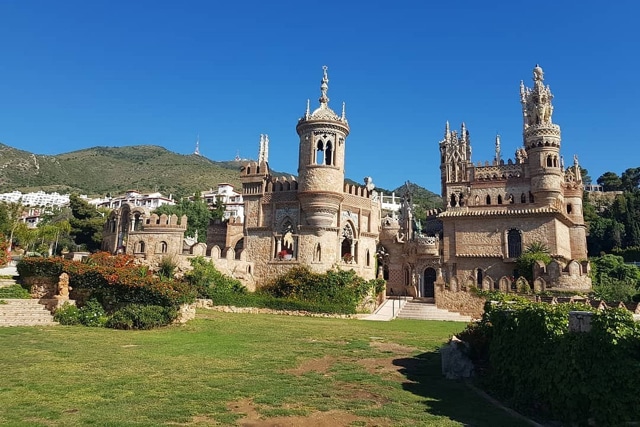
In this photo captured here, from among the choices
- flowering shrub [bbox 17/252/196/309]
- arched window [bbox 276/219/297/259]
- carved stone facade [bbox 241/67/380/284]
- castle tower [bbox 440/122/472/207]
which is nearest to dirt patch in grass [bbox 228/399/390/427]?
flowering shrub [bbox 17/252/196/309]

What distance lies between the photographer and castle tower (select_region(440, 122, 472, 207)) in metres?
51.9

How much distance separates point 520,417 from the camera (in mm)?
8750

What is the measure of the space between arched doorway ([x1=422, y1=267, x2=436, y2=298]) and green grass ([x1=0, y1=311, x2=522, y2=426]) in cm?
2626

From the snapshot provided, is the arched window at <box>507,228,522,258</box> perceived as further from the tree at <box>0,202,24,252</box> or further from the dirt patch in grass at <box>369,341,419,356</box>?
the tree at <box>0,202,24,252</box>

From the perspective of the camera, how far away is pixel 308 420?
8.27m

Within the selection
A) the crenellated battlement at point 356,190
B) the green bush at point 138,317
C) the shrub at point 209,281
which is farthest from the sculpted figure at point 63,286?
the crenellated battlement at point 356,190

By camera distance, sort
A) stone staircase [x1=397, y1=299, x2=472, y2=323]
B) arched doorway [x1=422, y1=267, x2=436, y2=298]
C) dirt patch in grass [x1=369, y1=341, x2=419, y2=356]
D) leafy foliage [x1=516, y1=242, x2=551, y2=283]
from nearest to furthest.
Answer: dirt patch in grass [x1=369, y1=341, x2=419, y2=356], stone staircase [x1=397, y1=299, x2=472, y2=323], leafy foliage [x1=516, y1=242, x2=551, y2=283], arched doorway [x1=422, y1=267, x2=436, y2=298]

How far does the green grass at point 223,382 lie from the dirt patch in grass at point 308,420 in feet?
0.12

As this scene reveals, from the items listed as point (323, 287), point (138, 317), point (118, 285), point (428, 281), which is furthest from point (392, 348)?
point (428, 281)

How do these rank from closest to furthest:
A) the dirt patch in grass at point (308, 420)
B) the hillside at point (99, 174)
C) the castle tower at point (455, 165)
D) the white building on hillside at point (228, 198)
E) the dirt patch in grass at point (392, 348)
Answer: the dirt patch in grass at point (308, 420)
the dirt patch in grass at point (392, 348)
the castle tower at point (455, 165)
the white building on hillside at point (228, 198)
the hillside at point (99, 174)

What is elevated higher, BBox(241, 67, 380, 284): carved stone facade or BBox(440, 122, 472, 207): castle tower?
BBox(440, 122, 472, 207): castle tower

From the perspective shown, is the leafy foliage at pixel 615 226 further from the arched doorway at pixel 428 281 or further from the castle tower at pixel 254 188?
the castle tower at pixel 254 188

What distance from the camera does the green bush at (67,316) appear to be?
64.2 ft

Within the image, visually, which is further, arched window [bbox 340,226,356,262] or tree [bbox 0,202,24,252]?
tree [bbox 0,202,24,252]
